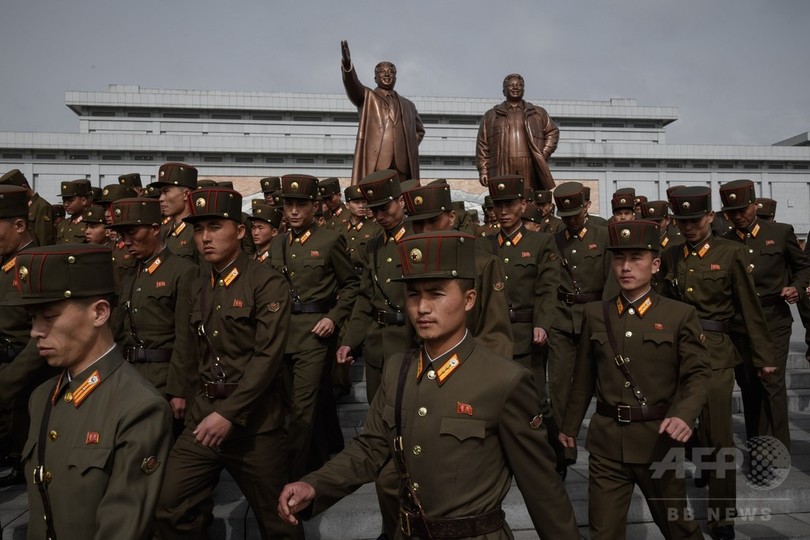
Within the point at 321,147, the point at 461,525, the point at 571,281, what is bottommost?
the point at 461,525

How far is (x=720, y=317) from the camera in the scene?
5.48m

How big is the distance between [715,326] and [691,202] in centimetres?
99

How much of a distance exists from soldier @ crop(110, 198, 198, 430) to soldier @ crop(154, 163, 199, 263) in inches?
51.8

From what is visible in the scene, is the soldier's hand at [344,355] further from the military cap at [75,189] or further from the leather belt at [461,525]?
the military cap at [75,189]

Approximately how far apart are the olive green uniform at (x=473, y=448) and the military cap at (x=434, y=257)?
0.30 metres

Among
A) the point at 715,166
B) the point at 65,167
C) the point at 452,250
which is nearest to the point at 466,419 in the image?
the point at 452,250

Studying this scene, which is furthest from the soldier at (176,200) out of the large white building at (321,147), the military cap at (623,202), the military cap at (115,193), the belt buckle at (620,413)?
the large white building at (321,147)

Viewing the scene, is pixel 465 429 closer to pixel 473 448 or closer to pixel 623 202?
pixel 473 448

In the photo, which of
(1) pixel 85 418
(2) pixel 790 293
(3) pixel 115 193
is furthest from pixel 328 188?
(1) pixel 85 418

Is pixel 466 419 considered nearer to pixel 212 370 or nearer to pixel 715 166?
pixel 212 370

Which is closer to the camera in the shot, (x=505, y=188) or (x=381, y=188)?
(x=381, y=188)

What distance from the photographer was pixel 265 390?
3969mm

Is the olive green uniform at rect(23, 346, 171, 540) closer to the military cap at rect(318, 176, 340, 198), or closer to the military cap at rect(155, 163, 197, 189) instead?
the military cap at rect(155, 163, 197, 189)

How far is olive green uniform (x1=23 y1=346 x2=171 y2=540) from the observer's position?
2365mm
